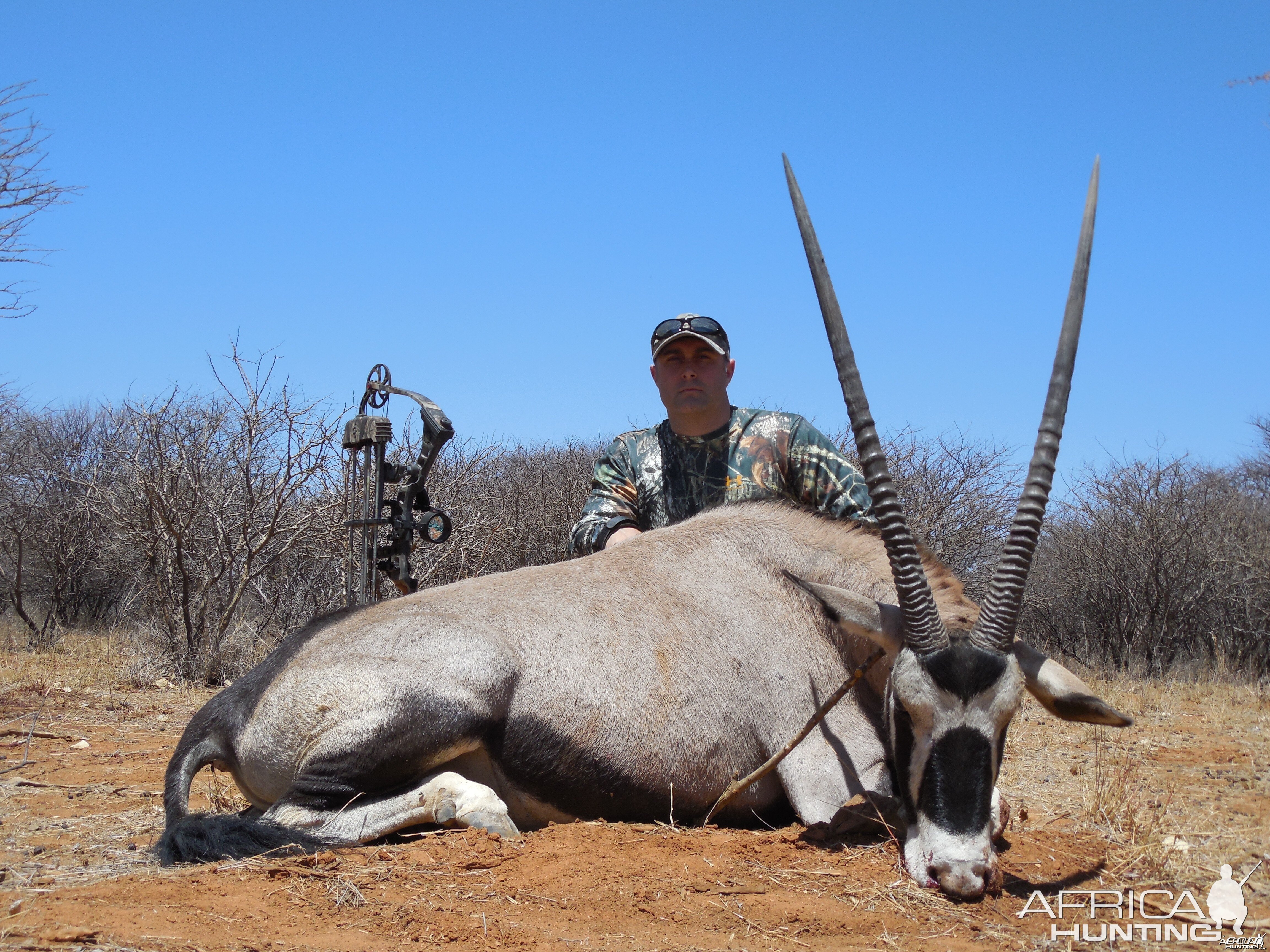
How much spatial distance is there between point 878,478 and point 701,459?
226 centimetres

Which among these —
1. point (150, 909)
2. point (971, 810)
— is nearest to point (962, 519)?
point (971, 810)

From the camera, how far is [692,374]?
608 cm

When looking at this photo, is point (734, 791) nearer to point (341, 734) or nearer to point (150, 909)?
point (341, 734)

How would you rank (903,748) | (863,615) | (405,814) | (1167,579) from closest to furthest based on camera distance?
1. (903,748)
2. (405,814)
3. (863,615)
4. (1167,579)

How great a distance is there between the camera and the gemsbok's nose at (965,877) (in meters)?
3.31

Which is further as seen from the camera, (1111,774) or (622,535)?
(622,535)

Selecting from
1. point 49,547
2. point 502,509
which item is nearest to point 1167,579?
point 502,509

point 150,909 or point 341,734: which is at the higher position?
point 341,734

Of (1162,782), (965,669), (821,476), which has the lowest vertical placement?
(1162,782)

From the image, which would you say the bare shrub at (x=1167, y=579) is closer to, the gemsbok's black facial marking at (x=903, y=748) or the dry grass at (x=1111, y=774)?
the dry grass at (x=1111, y=774)

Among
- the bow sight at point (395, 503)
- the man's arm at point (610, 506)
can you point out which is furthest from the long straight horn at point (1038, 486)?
the bow sight at point (395, 503)

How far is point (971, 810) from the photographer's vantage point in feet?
11.1

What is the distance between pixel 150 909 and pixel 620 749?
5.92 ft
